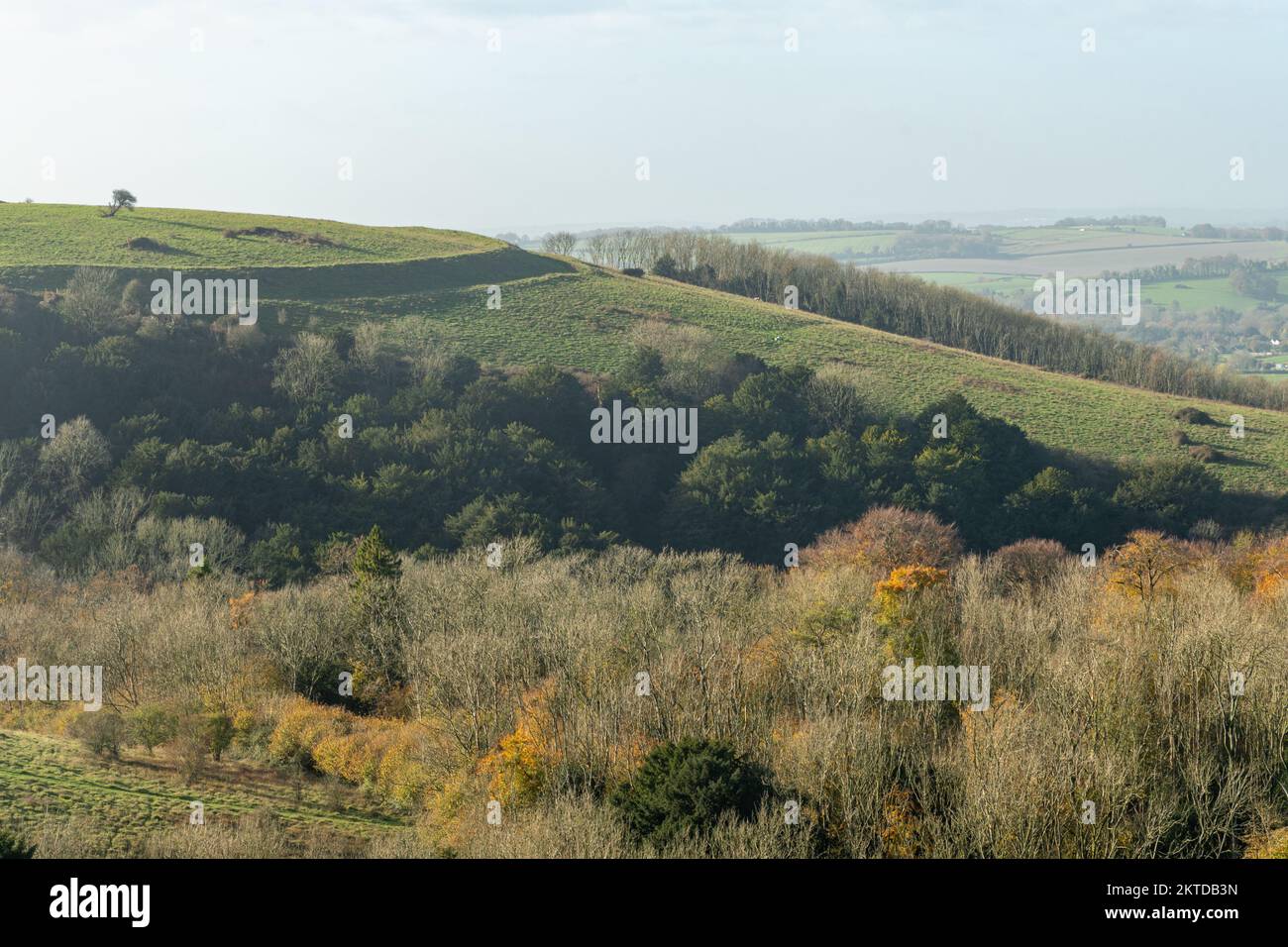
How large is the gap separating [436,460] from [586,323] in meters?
30.0

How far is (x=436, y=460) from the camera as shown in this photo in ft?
228

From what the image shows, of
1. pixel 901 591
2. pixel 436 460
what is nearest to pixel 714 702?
pixel 901 591

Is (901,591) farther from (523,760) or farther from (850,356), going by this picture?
(850,356)

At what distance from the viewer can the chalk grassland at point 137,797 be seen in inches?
1041

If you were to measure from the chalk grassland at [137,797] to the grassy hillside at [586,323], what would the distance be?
176 ft

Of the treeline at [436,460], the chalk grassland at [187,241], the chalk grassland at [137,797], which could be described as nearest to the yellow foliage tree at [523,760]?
the chalk grassland at [137,797]

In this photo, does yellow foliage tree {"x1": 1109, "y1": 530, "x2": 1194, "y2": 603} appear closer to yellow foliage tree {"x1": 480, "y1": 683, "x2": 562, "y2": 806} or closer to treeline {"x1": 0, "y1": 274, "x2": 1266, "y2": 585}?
treeline {"x1": 0, "y1": 274, "x2": 1266, "y2": 585}

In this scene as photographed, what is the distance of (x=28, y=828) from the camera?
25.4 meters

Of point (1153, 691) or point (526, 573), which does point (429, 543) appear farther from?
point (1153, 691)

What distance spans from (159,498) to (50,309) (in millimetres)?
25668

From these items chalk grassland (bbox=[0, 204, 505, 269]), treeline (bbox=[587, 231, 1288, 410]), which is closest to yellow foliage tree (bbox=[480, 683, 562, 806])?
chalk grassland (bbox=[0, 204, 505, 269])

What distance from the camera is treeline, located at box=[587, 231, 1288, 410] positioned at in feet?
347

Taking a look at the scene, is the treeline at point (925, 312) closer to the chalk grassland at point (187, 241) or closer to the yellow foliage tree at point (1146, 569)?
the chalk grassland at point (187, 241)
